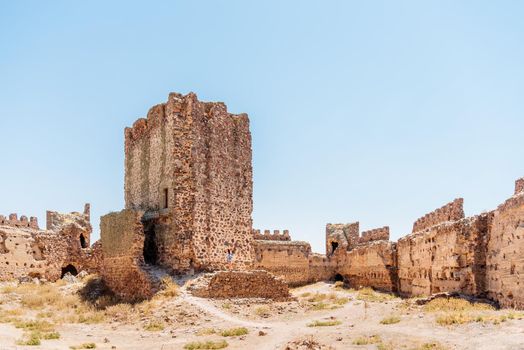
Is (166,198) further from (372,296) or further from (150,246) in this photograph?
(372,296)

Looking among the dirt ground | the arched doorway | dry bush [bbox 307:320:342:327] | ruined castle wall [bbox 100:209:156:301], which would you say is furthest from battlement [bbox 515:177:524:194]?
the arched doorway

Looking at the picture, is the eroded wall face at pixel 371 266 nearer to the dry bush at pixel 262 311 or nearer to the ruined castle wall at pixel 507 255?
the dry bush at pixel 262 311

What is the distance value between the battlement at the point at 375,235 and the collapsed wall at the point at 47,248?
633 inches

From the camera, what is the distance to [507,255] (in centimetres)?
1512

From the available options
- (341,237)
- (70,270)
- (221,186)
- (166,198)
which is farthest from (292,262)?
(166,198)

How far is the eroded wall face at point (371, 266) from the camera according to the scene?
90.8 ft

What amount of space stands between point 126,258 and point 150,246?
193 centimetres

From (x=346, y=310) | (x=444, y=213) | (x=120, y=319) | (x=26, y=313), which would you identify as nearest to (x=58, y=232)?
(x=26, y=313)

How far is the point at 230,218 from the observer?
2297cm

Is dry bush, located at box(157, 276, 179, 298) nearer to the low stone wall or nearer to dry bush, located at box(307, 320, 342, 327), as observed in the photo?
the low stone wall

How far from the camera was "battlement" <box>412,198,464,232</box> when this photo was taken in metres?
21.1

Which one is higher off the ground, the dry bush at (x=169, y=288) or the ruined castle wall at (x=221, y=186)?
the ruined castle wall at (x=221, y=186)

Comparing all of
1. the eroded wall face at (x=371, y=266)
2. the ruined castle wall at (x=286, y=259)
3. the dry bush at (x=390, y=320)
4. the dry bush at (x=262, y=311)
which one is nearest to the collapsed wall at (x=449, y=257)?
the eroded wall face at (x=371, y=266)

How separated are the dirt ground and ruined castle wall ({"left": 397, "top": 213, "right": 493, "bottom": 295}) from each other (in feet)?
6.63
